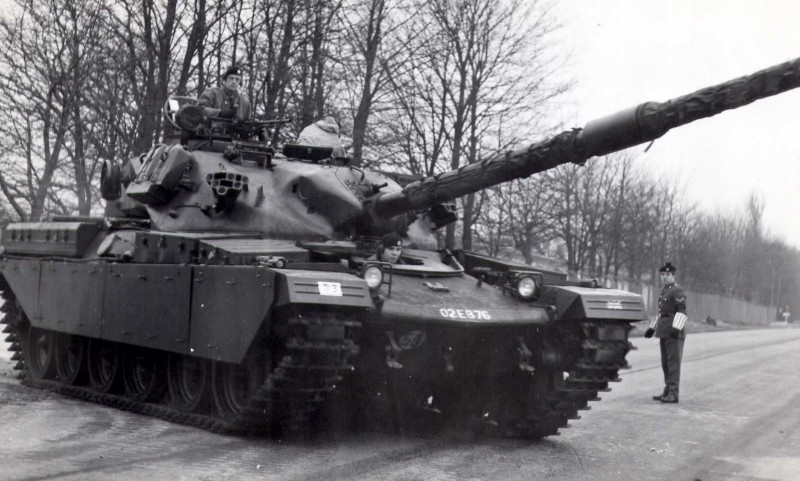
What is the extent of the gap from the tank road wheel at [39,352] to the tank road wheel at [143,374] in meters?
1.95

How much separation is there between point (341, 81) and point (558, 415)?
13.4 meters

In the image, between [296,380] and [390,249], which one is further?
[390,249]

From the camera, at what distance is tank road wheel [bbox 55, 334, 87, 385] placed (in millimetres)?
12930

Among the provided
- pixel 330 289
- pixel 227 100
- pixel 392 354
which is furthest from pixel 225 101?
pixel 330 289

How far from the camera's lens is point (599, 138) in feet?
28.7

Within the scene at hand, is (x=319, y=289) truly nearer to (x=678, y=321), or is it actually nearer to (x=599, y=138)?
(x=599, y=138)

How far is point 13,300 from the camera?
14406mm

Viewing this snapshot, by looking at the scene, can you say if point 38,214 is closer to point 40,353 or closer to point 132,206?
point 40,353

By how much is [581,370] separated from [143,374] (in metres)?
4.72

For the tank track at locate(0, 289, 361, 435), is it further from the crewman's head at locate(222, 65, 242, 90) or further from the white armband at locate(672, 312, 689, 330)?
the white armband at locate(672, 312, 689, 330)

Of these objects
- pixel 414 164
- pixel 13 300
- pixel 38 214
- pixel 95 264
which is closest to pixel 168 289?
pixel 95 264

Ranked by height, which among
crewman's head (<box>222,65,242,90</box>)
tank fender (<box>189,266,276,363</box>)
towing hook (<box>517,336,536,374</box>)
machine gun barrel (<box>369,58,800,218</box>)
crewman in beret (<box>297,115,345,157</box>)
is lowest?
towing hook (<box>517,336,536,374</box>)

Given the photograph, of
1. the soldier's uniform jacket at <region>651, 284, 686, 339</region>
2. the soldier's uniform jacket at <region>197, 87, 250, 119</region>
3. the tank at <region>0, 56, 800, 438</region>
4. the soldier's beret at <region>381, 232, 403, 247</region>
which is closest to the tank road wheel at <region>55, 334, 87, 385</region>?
the tank at <region>0, 56, 800, 438</region>

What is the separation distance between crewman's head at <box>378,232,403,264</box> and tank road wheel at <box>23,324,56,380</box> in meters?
5.08
